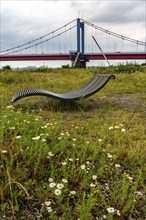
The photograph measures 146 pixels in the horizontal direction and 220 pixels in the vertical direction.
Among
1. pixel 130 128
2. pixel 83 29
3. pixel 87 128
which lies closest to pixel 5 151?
pixel 87 128

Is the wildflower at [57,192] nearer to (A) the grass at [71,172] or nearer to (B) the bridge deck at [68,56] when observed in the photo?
(A) the grass at [71,172]

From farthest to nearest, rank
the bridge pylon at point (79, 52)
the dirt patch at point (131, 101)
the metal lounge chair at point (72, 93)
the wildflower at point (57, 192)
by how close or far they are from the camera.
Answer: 1. the bridge pylon at point (79, 52)
2. the dirt patch at point (131, 101)
3. the metal lounge chair at point (72, 93)
4. the wildflower at point (57, 192)

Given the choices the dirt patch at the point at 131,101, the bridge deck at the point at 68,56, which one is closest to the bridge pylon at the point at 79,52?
the bridge deck at the point at 68,56

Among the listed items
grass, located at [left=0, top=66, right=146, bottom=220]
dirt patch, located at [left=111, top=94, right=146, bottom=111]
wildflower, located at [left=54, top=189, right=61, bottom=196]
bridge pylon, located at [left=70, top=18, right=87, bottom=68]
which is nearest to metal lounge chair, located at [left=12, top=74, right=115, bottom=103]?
dirt patch, located at [left=111, top=94, right=146, bottom=111]

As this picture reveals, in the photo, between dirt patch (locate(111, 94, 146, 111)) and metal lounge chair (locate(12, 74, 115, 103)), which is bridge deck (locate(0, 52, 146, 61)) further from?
metal lounge chair (locate(12, 74, 115, 103))

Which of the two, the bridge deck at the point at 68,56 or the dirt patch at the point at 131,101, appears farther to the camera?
the bridge deck at the point at 68,56

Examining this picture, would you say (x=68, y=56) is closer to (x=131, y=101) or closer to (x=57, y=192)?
(x=131, y=101)

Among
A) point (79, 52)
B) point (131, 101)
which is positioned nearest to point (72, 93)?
point (131, 101)

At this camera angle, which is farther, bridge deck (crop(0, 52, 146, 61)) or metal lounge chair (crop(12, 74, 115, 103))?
bridge deck (crop(0, 52, 146, 61))

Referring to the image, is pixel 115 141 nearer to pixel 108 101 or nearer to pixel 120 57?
pixel 108 101

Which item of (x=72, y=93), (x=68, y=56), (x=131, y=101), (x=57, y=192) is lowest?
(x=57, y=192)

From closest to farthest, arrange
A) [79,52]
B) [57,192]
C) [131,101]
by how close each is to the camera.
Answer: [57,192], [131,101], [79,52]

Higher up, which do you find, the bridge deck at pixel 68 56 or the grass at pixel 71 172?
the bridge deck at pixel 68 56

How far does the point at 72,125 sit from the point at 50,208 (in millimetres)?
1816
